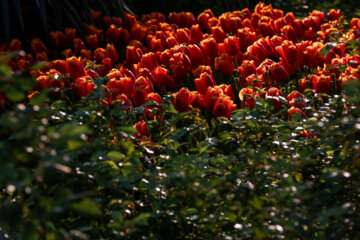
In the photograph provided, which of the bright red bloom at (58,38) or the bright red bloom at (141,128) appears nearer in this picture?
the bright red bloom at (141,128)

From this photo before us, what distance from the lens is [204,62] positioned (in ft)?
11.4

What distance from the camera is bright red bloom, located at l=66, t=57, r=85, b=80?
298 cm

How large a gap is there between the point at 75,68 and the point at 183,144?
1.11 m

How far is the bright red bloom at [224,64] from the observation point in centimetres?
318

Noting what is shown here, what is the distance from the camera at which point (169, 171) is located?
1662 millimetres

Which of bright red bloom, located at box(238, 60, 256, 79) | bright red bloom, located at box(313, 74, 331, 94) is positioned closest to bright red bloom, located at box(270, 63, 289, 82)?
bright red bloom, located at box(238, 60, 256, 79)

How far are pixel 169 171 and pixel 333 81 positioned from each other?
5.17ft

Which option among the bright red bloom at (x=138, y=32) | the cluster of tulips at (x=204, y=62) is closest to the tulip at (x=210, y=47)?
the cluster of tulips at (x=204, y=62)

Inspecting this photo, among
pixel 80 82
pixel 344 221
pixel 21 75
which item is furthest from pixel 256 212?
pixel 80 82

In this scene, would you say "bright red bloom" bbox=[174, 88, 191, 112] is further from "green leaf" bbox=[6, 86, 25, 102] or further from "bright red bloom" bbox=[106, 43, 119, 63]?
"green leaf" bbox=[6, 86, 25, 102]

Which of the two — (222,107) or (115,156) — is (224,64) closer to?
(222,107)

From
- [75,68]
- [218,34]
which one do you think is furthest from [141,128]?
[218,34]

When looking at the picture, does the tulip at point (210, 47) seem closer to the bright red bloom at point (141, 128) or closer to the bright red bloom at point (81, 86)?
the bright red bloom at point (81, 86)

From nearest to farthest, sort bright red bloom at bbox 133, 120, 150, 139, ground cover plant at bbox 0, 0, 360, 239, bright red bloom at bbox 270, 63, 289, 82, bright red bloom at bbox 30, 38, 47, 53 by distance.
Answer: ground cover plant at bbox 0, 0, 360, 239, bright red bloom at bbox 133, 120, 150, 139, bright red bloom at bbox 270, 63, 289, 82, bright red bloom at bbox 30, 38, 47, 53
